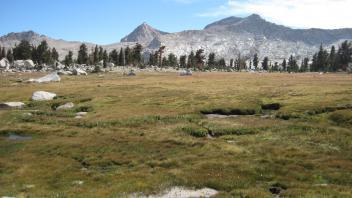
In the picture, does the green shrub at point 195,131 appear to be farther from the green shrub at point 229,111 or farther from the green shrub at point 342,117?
the green shrub at point 342,117

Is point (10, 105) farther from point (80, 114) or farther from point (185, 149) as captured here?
point (185, 149)

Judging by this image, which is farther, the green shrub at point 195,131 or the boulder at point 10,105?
the boulder at point 10,105

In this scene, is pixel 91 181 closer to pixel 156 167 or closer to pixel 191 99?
pixel 156 167

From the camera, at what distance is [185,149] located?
4816cm

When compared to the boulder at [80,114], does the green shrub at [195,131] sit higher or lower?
higher

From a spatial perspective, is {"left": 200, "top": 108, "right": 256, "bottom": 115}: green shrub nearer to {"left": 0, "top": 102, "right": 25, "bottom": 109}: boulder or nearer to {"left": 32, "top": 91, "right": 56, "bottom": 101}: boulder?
{"left": 0, "top": 102, "right": 25, "bottom": 109}: boulder

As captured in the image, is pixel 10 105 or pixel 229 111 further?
pixel 10 105

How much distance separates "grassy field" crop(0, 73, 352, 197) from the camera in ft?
119

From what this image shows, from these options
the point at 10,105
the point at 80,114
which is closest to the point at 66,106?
the point at 80,114

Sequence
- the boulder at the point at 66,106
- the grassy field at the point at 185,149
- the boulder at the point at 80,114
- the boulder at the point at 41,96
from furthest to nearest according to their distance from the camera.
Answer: the boulder at the point at 41,96 < the boulder at the point at 66,106 < the boulder at the point at 80,114 < the grassy field at the point at 185,149

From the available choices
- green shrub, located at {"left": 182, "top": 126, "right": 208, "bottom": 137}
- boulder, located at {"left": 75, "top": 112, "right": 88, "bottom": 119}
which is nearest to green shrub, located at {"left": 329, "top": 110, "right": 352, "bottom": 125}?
green shrub, located at {"left": 182, "top": 126, "right": 208, "bottom": 137}

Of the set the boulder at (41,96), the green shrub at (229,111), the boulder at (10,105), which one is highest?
the green shrub at (229,111)

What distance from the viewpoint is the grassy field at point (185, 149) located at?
36219 millimetres

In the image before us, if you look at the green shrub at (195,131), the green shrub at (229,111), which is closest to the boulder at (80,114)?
the green shrub at (229,111)
